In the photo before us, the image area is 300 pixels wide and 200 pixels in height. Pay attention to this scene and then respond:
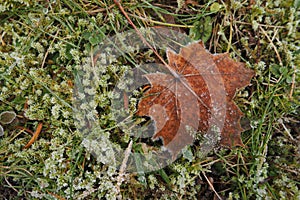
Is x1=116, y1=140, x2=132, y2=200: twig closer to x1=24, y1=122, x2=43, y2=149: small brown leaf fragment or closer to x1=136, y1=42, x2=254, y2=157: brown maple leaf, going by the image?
x1=136, y1=42, x2=254, y2=157: brown maple leaf

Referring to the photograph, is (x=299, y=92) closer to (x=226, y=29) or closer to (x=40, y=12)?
(x=226, y=29)

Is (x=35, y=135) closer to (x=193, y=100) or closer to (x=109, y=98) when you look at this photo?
(x=109, y=98)

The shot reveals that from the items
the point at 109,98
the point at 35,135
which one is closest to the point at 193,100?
the point at 109,98

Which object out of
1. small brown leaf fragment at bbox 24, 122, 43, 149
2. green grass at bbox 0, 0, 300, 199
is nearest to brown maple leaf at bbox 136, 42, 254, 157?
green grass at bbox 0, 0, 300, 199

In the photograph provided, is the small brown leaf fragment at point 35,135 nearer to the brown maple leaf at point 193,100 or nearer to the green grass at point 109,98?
the green grass at point 109,98

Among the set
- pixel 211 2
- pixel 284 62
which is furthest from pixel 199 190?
pixel 211 2
